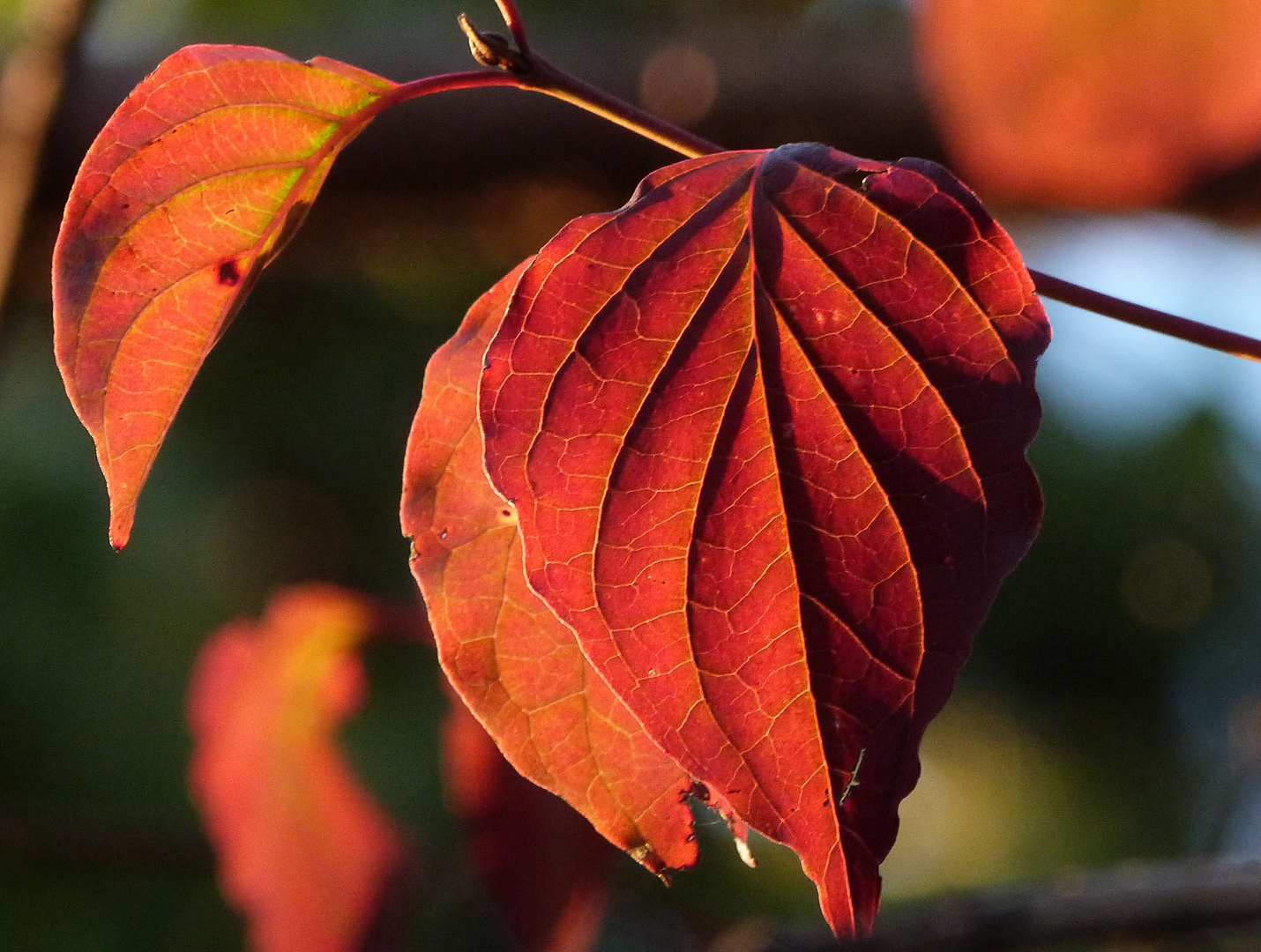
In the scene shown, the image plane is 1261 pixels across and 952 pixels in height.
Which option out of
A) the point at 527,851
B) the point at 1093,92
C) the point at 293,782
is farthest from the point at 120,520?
the point at 1093,92

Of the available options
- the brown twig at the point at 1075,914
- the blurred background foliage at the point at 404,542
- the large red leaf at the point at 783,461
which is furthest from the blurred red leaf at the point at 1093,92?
the large red leaf at the point at 783,461

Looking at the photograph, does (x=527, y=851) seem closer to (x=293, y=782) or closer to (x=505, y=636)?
(x=293, y=782)

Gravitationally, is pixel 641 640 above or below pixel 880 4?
above

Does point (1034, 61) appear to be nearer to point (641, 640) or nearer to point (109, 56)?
A: point (641, 640)

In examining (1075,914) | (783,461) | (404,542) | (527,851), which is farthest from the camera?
(404,542)

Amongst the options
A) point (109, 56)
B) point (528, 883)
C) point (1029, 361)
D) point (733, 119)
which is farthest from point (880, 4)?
point (1029, 361)

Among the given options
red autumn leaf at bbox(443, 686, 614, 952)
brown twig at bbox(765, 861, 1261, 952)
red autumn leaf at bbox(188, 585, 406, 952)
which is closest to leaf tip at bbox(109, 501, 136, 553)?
red autumn leaf at bbox(443, 686, 614, 952)
